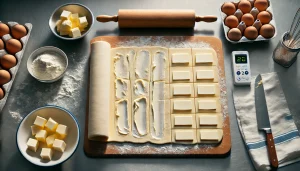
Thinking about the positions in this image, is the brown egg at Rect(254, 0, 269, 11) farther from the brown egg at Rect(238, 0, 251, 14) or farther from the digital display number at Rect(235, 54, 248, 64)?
the digital display number at Rect(235, 54, 248, 64)

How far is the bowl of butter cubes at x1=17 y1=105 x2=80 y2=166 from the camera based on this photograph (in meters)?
1.20

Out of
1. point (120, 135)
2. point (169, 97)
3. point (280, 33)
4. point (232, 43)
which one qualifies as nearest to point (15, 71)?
point (120, 135)

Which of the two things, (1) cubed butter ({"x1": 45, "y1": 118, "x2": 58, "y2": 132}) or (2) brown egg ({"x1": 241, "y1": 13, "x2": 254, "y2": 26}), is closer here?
(1) cubed butter ({"x1": 45, "y1": 118, "x2": 58, "y2": 132})

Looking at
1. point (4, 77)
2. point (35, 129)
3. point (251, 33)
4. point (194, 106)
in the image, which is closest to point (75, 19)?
point (4, 77)

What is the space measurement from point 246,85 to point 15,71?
2.66 ft

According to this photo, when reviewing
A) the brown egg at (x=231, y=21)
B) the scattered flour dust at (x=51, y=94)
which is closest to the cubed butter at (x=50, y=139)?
the scattered flour dust at (x=51, y=94)

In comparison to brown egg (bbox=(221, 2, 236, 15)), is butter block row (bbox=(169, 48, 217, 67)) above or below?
below

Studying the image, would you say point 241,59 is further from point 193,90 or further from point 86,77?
point 86,77

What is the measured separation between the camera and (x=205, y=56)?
1364 mm

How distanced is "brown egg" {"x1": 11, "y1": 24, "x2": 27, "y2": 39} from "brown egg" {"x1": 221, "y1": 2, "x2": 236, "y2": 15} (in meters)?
0.73

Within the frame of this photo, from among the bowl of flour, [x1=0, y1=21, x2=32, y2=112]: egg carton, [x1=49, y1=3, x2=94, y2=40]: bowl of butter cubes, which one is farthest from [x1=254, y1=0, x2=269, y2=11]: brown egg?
[x1=0, y1=21, x2=32, y2=112]: egg carton

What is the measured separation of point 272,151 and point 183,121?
0.30m

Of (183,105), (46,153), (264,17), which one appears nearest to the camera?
(46,153)

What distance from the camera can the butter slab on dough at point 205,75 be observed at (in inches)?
52.6
